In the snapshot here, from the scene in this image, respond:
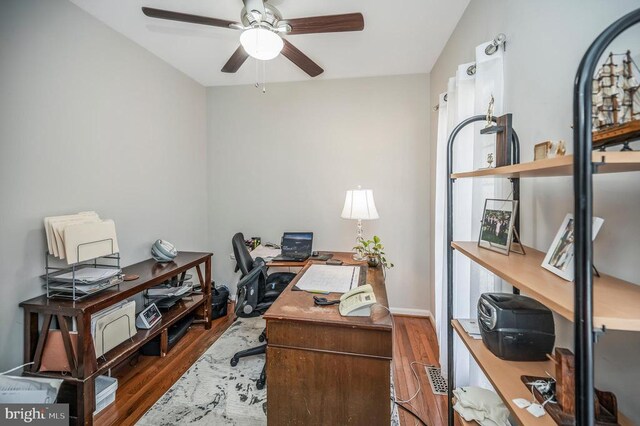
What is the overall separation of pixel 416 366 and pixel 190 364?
181 cm

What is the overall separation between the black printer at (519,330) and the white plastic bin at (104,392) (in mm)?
2216

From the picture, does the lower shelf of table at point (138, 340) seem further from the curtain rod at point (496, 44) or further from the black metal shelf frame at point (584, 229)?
the curtain rod at point (496, 44)

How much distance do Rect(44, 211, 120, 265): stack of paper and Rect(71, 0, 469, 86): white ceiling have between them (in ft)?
5.00

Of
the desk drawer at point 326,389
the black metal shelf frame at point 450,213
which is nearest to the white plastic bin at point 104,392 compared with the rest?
the desk drawer at point 326,389

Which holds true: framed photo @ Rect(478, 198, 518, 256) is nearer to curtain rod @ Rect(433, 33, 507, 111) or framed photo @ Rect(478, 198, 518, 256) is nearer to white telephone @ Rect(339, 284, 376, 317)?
white telephone @ Rect(339, 284, 376, 317)

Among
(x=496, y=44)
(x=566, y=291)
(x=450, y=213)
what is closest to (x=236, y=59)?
(x=496, y=44)

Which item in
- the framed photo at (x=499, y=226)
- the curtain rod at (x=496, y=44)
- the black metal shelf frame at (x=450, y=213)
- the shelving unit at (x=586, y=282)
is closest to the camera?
the shelving unit at (x=586, y=282)

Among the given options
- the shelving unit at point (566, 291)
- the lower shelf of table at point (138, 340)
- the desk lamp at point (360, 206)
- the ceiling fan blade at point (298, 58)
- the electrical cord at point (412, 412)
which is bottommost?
the electrical cord at point (412, 412)

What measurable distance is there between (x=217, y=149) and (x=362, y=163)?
1814mm

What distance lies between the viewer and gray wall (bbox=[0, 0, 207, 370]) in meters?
1.54

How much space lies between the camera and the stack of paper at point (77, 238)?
62.5 inches

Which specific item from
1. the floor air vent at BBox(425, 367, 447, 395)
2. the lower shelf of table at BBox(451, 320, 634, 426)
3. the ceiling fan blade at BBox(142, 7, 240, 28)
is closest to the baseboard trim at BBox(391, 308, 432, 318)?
the floor air vent at BBox(425, 367, 447, 395)

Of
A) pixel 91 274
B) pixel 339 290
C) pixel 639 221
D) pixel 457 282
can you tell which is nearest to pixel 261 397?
pixel 339 290

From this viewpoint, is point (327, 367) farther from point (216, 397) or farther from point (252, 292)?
point (216, 397)
